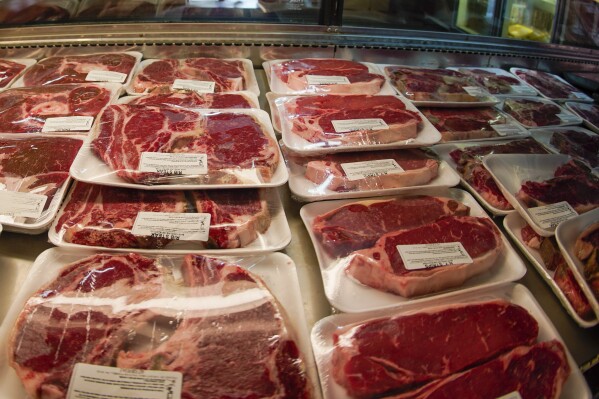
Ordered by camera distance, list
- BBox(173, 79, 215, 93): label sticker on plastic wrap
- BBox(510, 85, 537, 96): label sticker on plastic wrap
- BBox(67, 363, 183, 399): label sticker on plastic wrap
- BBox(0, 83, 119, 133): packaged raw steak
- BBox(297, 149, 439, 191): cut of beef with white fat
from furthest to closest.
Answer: BBox(510, 85, 537, 96): label sticker on plastic wrap < BBox(173, 79, 215, 93): label sticker on plastic wrap < BBox(0, 83, 119, 133): packaged raw steak < BBox(297, 149, 439, 191): cut of beef with white fat < BBox(67, 363, 183, 399): label sticker on plastic wrap

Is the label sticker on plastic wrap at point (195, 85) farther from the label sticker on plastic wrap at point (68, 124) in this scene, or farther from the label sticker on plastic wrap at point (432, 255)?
the label sticker on plastic wrap at point (432, 255)

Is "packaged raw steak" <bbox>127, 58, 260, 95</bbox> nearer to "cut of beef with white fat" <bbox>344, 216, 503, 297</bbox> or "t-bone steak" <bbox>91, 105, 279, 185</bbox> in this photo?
"t-bone steak" <bbox>91, 105, 279, 185</bbox>

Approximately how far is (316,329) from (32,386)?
82 cm

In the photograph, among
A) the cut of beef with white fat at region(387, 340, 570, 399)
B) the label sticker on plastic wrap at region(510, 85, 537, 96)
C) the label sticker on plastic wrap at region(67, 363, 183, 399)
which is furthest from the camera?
the label sticker on plastic wrap at region(510, 85, 537, 96)

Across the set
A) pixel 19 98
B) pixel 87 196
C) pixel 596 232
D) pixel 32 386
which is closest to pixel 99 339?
pixel 32 386

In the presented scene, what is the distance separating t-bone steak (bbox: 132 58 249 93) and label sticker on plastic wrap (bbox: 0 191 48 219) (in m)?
0.95

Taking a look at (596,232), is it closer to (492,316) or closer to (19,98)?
(492,316)

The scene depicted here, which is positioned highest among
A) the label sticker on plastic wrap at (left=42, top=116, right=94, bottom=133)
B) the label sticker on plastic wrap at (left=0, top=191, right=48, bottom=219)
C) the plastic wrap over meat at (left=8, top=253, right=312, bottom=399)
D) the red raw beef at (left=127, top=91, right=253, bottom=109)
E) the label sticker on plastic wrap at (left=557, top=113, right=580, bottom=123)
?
the red raw beef at (left=127, top=91, right=253, bottom=109)

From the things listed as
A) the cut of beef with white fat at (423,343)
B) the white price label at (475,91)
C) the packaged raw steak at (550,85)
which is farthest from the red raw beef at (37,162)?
the packaged raw steak at (550,85)

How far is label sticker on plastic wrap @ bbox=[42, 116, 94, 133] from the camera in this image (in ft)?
6.93

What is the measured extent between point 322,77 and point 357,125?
2.01ft

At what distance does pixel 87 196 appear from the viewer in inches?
→ 70.6

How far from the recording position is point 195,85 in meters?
2.50

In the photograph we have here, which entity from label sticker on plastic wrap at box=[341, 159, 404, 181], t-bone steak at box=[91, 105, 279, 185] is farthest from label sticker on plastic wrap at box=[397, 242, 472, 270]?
t-bone steak at box=[91, 105, 279, 185]
